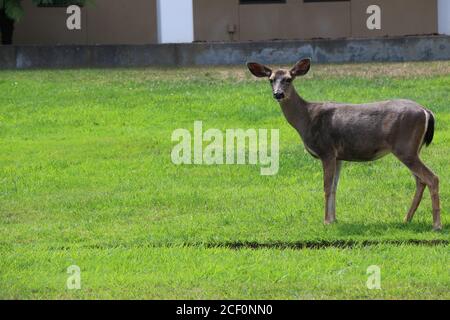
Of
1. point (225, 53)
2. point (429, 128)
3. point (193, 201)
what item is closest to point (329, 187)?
point (429, 128)

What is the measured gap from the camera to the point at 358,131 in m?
12.7

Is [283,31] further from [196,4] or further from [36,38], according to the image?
[36,38]

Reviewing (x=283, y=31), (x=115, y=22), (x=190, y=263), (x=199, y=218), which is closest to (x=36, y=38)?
(x=115, y=22)

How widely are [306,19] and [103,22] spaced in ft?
14.4

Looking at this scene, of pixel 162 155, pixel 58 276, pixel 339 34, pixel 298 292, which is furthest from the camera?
pixel 339 34

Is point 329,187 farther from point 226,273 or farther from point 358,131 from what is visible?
point 226,273

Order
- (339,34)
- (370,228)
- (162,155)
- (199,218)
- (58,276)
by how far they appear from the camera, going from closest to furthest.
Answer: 1. (58,276)
2. (370,228)
3. (199,218)
4. (162,155)
5. (339,34)

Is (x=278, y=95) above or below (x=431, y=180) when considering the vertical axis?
above

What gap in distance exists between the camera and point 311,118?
13055 mm

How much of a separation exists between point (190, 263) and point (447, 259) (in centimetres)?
228

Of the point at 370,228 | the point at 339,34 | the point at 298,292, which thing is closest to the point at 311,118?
the point at 370,228

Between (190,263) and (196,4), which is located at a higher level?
(196,4)

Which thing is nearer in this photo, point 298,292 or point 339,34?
point 298,292

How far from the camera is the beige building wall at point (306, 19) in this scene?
26875 mm
